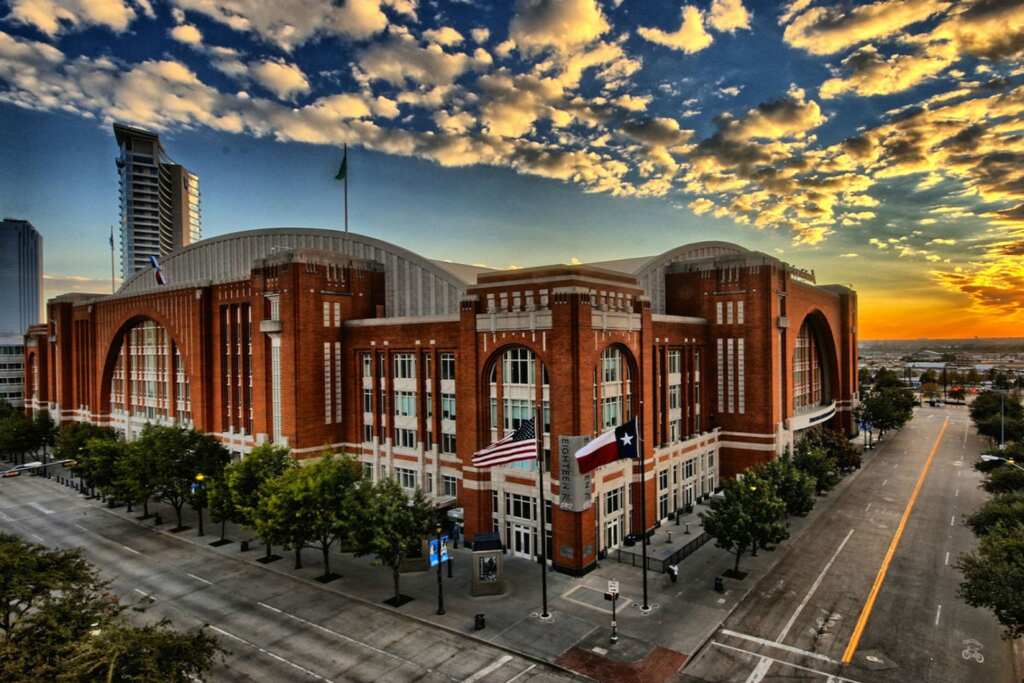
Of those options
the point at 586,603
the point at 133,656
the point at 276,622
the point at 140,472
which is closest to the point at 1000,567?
the point at 586,603

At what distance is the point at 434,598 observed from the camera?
1401 inches

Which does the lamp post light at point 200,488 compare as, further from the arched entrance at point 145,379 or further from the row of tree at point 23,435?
the row of tree at point 23,435

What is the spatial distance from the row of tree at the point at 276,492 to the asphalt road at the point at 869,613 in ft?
57.5

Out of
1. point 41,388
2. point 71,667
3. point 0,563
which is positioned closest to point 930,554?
point 71,667

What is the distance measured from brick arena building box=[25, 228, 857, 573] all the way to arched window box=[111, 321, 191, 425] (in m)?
0.33

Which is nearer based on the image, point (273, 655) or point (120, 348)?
point (273, 655)

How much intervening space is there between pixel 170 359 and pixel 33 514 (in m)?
20.0

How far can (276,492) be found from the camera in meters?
38.6

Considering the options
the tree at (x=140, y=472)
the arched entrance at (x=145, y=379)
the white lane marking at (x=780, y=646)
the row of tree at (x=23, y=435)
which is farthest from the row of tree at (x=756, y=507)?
the row of tree at (x=23, y=435)

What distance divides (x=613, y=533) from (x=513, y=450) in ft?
47.9

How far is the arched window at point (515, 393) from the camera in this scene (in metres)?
41.5

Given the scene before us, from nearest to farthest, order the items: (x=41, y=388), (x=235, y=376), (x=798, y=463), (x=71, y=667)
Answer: (x=71, y=667) → (x=798, y=463) → (x=235, y=376) → (x=41, y=388)

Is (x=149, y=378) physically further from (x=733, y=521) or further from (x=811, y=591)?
(x=811, y=591)

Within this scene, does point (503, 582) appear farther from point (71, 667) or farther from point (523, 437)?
Result: point (71, 667)
